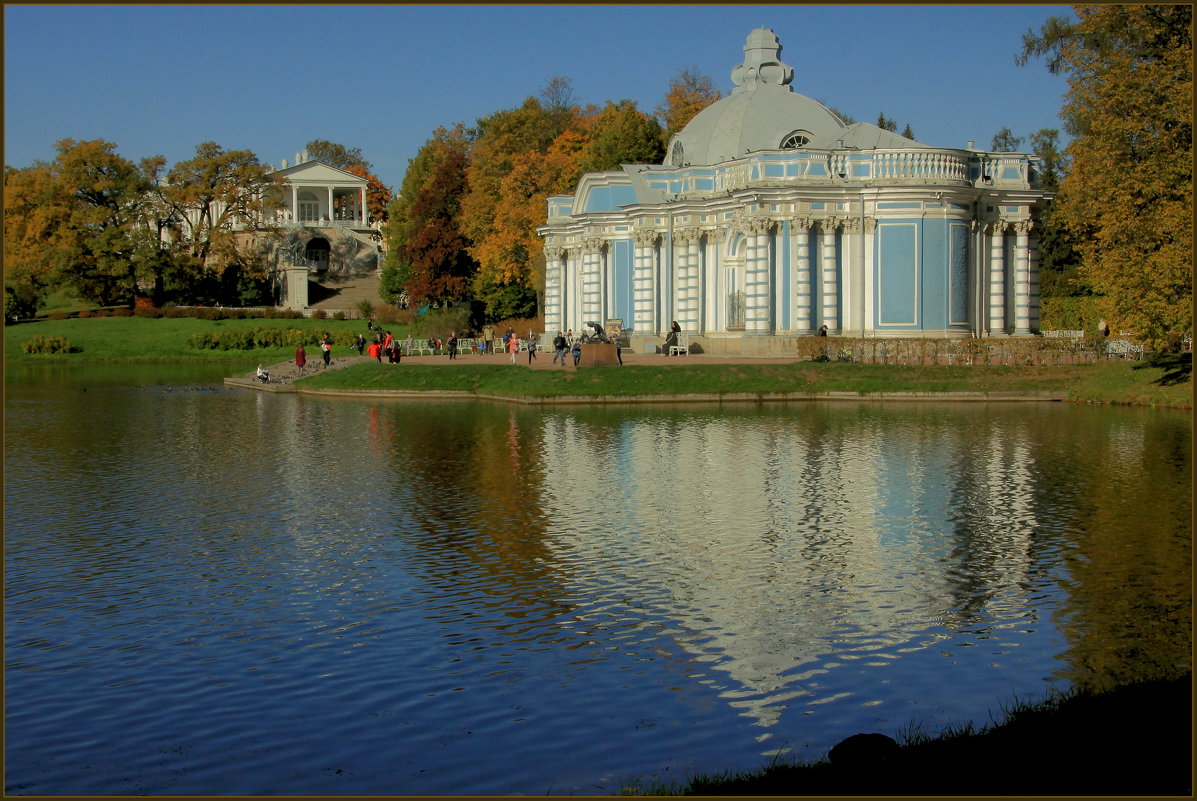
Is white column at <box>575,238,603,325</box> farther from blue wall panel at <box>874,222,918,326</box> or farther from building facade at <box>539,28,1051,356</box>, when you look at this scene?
blue wall panel at <box>874,222,918,326</box>

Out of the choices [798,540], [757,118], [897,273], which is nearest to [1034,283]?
[897,273]

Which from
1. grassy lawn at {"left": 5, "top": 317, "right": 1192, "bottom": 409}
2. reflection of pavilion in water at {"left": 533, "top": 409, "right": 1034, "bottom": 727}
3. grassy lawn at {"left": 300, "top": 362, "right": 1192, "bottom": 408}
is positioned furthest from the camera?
grassy lawn at {"left": 300, "top": 362, "right": 1192, "bottom": 408}

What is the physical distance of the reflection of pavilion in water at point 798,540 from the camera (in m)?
12.9

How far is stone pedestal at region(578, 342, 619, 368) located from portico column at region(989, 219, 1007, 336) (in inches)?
697

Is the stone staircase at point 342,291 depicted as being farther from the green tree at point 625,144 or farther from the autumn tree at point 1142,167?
the autumn tree at point 1142,167

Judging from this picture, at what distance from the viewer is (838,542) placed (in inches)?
699

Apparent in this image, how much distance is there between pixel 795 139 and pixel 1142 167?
1011 inches

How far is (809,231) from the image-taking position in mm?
52562

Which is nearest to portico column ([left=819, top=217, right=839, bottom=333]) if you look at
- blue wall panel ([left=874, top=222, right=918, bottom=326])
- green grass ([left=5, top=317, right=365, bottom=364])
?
blue wall panel ([left=874, top=222, right=918, bottom=326])

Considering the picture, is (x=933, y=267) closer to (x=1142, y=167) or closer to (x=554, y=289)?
(x=1142, y=167)

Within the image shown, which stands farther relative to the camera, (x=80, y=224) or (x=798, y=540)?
(x=80, y=224)

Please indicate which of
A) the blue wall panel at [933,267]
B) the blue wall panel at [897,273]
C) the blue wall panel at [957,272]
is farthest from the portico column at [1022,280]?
the blue wall panel at [897,273]

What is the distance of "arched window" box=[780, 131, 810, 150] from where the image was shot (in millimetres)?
58000

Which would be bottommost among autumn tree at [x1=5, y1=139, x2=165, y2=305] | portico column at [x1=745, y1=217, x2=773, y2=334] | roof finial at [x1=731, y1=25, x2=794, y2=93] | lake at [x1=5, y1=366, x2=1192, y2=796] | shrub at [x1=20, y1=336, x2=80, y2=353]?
lake at [x1=5, y1=366, x2=1192, y2=796]
